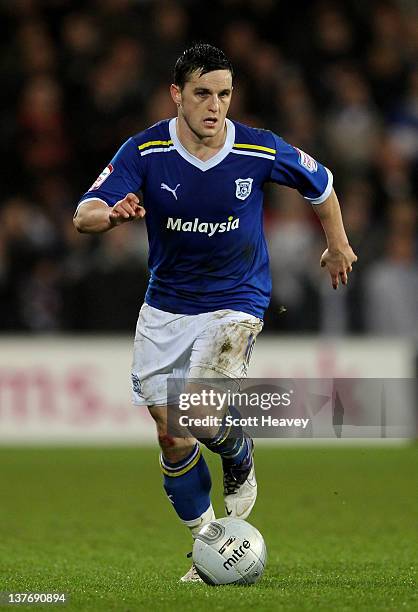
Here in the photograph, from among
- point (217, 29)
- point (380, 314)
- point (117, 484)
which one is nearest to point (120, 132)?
point (217, 29)

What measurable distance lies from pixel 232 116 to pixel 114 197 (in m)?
8.19

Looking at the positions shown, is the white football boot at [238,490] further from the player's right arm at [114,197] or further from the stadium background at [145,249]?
the stadium background at [145,249]

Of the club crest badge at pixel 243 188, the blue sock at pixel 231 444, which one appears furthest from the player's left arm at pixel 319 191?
the blue sock at pixel 231 444

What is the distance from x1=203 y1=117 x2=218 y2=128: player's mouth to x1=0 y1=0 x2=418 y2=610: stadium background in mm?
2876

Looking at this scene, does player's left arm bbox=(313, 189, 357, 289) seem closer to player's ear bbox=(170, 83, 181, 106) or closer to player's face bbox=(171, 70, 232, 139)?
player's face bbox=(171, 70, 232, 139)

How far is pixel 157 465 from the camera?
1183 centimetres

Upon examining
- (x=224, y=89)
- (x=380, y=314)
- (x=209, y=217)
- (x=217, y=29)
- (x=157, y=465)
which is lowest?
(x=157, y=465)

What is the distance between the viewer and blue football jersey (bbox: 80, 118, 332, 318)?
6.12 m

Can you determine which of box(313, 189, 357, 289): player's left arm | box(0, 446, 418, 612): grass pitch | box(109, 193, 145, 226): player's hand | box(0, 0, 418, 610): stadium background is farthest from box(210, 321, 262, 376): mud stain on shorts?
box(0, 0, 418, 610): stadium background

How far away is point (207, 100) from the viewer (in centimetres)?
603

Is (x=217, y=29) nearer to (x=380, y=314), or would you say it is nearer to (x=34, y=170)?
(x=34, y=170)

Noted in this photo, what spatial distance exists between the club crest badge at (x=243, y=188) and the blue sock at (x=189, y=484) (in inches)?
45.9

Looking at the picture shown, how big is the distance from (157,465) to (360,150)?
15.1 ft

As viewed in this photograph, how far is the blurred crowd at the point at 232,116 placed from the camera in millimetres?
12938
